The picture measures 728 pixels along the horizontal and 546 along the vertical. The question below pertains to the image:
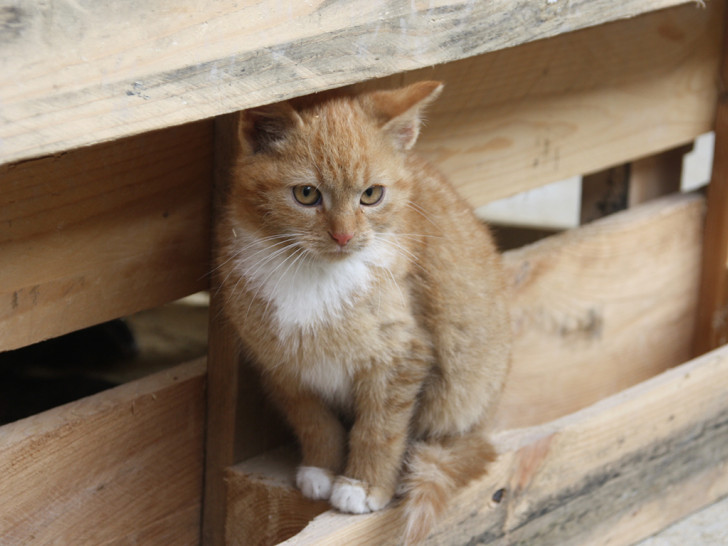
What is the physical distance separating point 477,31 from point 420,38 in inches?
5.1

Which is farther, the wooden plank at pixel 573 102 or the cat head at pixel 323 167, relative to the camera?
the wooden plank at pixel 573 102

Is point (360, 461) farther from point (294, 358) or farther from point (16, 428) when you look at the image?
point (16, 428)

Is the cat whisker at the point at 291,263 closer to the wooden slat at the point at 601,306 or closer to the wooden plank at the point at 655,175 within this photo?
the wooden slat at the point at 601,306

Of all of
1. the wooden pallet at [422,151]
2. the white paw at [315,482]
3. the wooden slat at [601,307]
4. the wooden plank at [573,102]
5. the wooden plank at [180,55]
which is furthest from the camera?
the wooden slat at [601,307]

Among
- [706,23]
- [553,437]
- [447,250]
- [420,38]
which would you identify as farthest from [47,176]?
[706,23]

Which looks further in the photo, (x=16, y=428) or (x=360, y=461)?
(x=360, y=461)

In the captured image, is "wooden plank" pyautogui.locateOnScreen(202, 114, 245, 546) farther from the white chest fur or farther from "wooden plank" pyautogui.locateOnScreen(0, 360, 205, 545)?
the white chest fur

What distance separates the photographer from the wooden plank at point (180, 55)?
100 centimetres

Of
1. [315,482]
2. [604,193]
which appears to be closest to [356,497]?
[315,482]

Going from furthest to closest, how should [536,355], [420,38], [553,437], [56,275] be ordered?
[536,355] < [553,437] < [56,275] < [420,38]

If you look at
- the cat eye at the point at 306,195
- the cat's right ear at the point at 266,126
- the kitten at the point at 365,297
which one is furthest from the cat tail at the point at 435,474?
the cat's right ear at the point at 266,126

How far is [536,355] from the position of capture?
258cm

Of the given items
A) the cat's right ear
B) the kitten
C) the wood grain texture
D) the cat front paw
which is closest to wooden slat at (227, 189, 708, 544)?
the kitten

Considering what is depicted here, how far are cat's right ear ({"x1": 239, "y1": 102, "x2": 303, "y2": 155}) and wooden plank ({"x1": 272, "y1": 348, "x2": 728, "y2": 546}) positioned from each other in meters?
0.72
